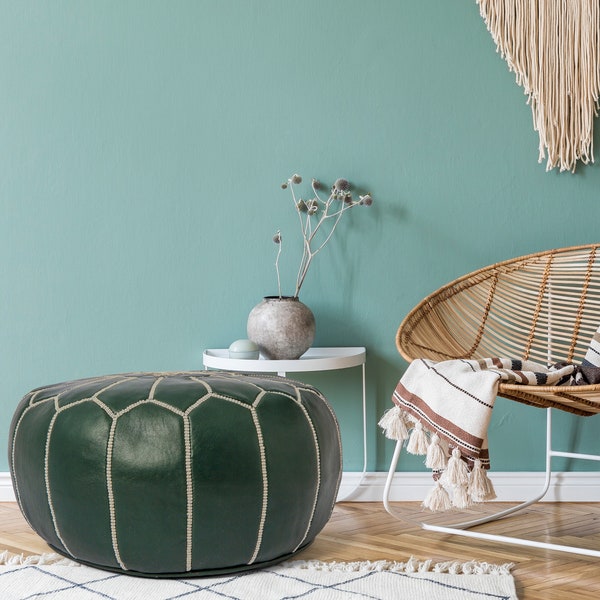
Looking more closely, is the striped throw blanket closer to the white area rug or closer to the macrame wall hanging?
the white area rug

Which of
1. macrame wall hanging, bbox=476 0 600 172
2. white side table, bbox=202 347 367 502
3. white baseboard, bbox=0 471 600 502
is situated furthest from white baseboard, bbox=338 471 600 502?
macrame wall hanging, bbox=476 0 600 172

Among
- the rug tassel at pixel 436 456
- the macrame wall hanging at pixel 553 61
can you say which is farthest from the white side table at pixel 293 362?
the macrame wall hanging at pixel 553 61

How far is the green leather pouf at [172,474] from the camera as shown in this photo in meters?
1.75

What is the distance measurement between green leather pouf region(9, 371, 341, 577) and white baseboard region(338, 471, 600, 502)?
806mm

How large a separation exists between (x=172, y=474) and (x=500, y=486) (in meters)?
1.30

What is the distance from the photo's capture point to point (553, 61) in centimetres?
266

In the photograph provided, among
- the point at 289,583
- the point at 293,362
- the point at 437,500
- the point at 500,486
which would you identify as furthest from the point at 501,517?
the point at 289,583

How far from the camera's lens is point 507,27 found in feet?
8.73

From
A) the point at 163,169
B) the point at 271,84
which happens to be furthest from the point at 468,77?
the point at 163,169

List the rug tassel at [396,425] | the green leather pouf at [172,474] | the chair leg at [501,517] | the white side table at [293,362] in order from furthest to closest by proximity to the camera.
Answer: the white side table at [293,362]
the rug tassel at [396,425]
the chair leg at [501,517]
the green leather pouf at [172,474]

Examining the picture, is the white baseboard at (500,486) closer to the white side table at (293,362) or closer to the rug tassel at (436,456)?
the white side table at (293,362)

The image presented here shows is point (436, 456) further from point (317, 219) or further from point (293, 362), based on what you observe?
point (317, 219)

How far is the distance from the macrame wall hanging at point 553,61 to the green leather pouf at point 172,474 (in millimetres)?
1313

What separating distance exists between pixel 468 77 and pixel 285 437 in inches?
55.7
